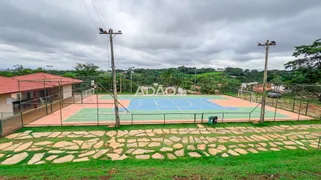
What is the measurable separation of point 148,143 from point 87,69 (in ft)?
120

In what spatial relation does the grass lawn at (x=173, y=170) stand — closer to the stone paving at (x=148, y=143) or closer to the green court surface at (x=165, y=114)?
the stone paving at (x=148, y=143)

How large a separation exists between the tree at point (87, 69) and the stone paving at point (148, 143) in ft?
102

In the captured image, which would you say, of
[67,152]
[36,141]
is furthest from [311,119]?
[36,141]

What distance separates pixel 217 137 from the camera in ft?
27.6

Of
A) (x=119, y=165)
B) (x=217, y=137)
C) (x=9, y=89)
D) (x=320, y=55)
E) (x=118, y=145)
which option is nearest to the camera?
(x=119, y=165)

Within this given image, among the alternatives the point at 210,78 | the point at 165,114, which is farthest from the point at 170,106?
the point at 210,78

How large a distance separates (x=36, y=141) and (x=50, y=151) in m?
1.79

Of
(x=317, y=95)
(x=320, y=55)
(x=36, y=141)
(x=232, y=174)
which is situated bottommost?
(x=36, y=141)

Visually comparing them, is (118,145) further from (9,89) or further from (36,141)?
(9,89)

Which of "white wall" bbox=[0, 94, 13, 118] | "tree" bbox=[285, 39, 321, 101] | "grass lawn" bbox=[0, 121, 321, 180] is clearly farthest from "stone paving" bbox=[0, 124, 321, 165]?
"tree" bbox=[285, 39, 321, 101]

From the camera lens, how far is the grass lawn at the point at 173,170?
13.7ft

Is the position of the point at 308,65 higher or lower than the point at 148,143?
higher

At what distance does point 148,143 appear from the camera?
24.5ft

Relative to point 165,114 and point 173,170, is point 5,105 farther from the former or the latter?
point 173,170
